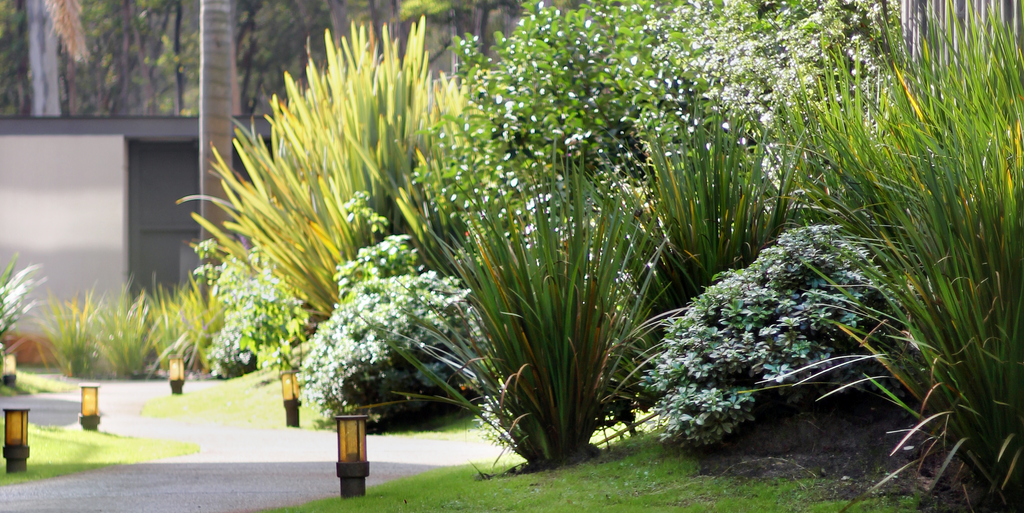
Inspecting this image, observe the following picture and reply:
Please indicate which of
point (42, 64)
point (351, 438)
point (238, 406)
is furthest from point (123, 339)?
point (42, 64)

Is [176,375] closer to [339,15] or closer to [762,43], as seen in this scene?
[762,43]

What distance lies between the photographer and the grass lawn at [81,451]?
6.24 meters

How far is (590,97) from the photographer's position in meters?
7.98

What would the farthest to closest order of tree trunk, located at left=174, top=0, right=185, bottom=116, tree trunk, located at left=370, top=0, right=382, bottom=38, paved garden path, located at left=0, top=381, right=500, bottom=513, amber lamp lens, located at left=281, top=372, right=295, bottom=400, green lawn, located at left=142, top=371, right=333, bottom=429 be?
tree trunk, located at left=174, top=0, right=185, bottom=116
tree trunk, located at left=370, top=0, right=382, bottom=38
green lawn, located at left=142, top=371, right=333, bottom=429
amber lamp lens, located at left=281, top=372, right=295, bottom=400
paved garden path, located at left=0, top=381, right=500, bottom=513

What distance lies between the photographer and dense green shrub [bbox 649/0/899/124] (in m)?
6.81

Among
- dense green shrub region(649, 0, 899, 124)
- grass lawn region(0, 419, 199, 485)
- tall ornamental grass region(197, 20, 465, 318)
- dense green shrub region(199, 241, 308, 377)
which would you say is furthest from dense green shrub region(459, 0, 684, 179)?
grass lawn region(0, 419, 199, 485)

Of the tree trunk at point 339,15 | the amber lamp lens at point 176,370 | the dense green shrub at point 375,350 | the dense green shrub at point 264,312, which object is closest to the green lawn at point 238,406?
the amber lamp lens at point 176,370

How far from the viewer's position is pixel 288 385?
9102 mm

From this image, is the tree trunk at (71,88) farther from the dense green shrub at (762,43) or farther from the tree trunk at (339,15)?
the dense green shrub at (762,43)

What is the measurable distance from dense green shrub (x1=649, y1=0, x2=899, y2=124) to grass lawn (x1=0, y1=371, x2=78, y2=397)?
872cm

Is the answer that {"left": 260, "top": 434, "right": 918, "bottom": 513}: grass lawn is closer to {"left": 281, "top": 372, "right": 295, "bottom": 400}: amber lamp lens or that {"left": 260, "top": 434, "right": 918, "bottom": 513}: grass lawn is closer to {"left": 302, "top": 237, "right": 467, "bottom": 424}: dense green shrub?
{"left": 302, "top": 237, "right": 467, "bottom": 424}: dense green shrub

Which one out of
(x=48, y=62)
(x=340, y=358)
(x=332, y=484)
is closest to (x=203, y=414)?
(x=340, y=358)

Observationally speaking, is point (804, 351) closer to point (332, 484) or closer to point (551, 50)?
point (332, 484)

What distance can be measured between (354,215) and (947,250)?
22.9 ft
